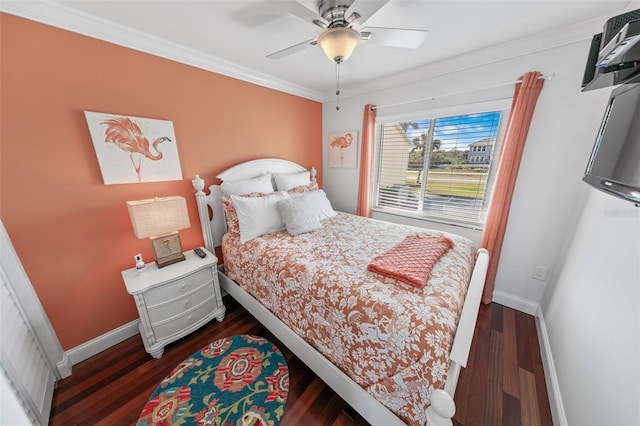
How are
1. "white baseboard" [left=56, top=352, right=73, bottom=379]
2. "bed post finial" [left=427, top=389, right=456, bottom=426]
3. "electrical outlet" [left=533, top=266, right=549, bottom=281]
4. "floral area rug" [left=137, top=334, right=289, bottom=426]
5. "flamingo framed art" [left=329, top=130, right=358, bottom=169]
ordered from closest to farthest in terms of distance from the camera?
"bed post finial" [left=427, top=389, right=456, bottom=426] < "floral area rug" [left=137, top=334, right=289, bottom=426] < "white baseboard" [left=56, top=352, right=73, bottom=379] < "electrical outlet" [left=533, top=266, right=549, bottom=281] < "flamingo framed art" [left=329, top=130, right=358, bottom=169]

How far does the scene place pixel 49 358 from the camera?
148 cm

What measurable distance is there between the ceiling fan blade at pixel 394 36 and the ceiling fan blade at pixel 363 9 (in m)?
0.08

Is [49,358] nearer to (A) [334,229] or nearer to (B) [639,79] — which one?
(A) [334,229]

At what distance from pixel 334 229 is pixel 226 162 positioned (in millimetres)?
1350

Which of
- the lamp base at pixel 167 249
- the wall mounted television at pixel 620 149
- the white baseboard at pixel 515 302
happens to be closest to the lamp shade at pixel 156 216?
the lamp base at pixel 167 249

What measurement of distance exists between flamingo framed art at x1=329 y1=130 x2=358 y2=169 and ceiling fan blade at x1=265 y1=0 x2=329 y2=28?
6.02 ft

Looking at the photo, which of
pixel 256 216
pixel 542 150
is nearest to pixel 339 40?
pixel 256 216

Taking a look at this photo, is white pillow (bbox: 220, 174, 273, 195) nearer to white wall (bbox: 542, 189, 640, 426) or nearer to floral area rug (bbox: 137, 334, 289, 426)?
floral area rug (bbox: 137, 334, 289, 426)

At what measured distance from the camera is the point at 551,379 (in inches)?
55.5

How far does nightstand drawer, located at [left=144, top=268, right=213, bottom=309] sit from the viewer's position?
157cm

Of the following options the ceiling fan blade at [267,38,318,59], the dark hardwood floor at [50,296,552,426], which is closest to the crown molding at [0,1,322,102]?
the ceiling fan blade at [267,38,318,59]

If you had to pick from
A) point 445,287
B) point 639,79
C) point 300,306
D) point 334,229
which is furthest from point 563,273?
point 300,306

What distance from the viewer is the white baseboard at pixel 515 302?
2.06 metres

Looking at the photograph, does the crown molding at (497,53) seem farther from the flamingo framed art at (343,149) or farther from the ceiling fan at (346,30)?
the ceiling fan at (346,30)
